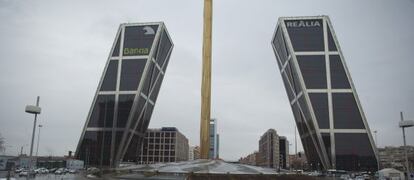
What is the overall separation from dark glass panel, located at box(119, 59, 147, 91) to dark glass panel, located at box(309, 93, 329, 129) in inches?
1455

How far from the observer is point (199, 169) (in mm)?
32500

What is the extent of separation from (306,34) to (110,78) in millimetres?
44377

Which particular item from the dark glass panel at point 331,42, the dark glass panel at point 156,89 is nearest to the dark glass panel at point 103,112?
the dark glass panel at point 156,89

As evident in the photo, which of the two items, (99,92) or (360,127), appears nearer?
(360,127)

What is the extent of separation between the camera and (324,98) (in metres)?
74.8

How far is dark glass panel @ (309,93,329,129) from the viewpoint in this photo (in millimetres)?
74000

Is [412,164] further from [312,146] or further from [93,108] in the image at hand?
[93,108]

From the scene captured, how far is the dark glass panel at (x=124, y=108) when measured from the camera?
3066 inches

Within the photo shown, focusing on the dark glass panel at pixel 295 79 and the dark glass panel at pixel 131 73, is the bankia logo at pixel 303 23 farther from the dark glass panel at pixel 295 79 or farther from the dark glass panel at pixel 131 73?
the dark glass panel at pixel 131 73

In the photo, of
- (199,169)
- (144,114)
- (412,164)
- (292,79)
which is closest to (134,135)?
(144,114)

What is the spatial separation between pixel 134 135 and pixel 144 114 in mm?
5959

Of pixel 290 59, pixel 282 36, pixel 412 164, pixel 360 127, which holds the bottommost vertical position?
pixel 412 164

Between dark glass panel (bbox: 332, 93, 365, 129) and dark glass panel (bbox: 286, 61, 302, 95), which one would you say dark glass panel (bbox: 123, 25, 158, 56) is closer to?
dark glass panel (bbox: 286, 61, 302, 95)

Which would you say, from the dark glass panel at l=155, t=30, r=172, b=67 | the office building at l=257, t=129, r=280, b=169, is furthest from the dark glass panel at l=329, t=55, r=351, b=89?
the office building at l=257, t=129, r=280, b=169
